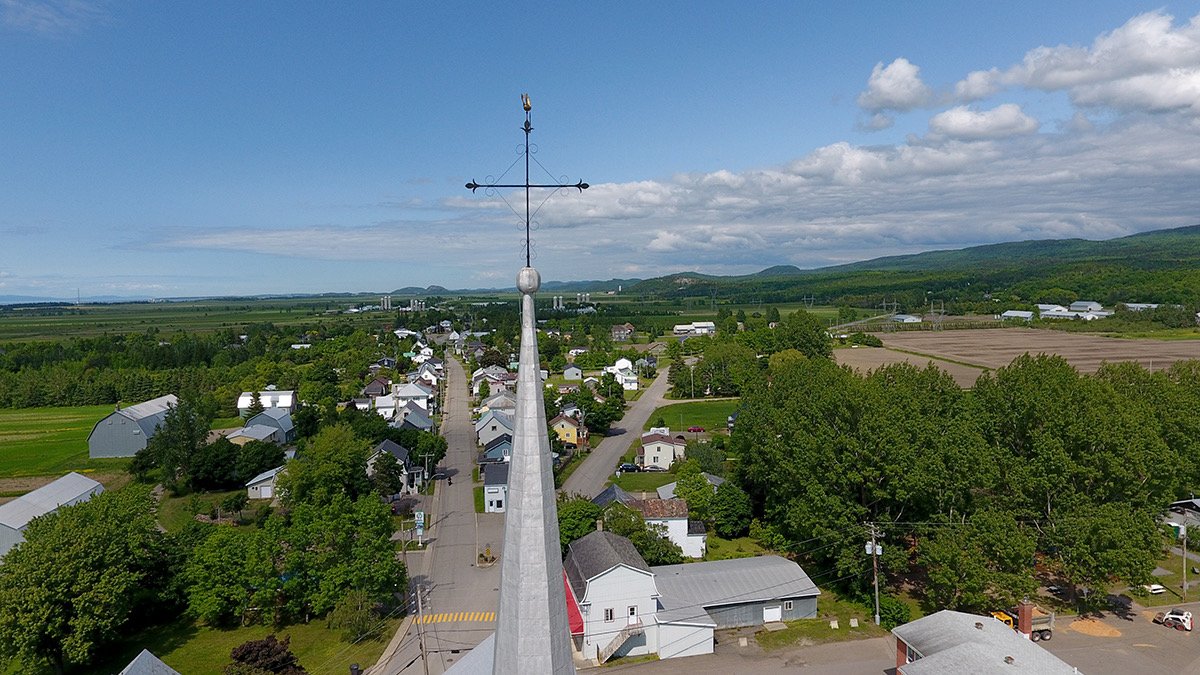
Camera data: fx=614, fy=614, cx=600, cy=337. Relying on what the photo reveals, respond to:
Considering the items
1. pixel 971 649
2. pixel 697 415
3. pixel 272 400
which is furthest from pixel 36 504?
pixel 697 415

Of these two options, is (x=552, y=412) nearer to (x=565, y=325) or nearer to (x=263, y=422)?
(x=263, y=422)

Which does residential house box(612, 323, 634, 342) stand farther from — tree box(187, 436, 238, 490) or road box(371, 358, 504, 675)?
tree box(187, 436, 238, 490)

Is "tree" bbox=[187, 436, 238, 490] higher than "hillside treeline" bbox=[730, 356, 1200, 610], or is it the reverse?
"hillside treeline" bbox=[730, 356, 1200, 610]

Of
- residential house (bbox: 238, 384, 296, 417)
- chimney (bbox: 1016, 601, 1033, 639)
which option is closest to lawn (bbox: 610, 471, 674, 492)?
chimney (bbox: 1016, 601, 1033, 639)

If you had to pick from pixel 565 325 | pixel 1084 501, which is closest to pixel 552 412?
pixel 1084 501

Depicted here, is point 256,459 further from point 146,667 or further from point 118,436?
point 146,667
